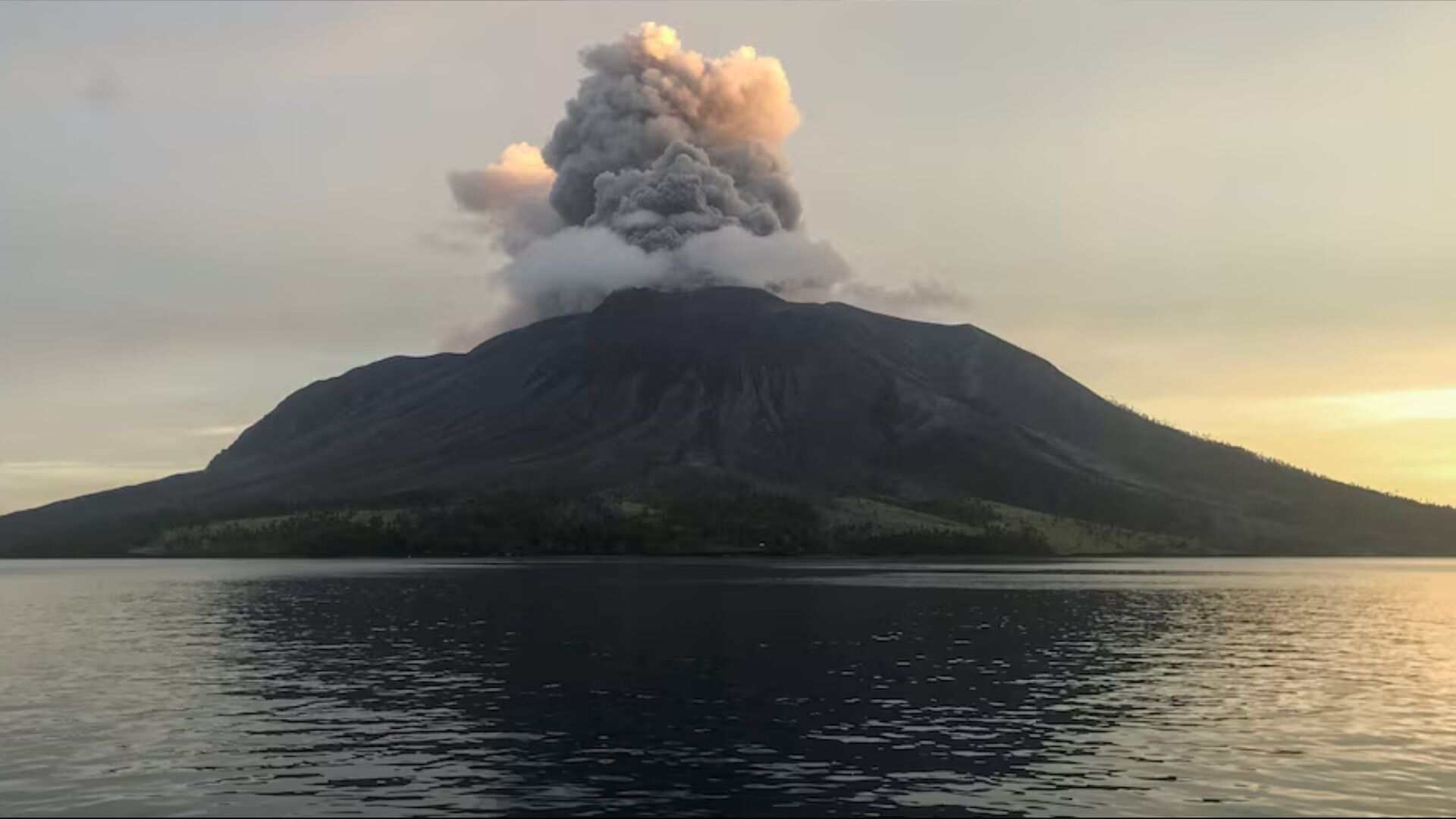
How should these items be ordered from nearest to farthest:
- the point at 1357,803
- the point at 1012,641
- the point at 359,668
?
the point at 1357,803 → the point at 359,668 → the point at 1012,641

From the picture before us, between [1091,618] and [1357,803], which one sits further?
[1091,618]

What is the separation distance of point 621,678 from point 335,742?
24.3m

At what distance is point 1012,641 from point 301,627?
203 ft

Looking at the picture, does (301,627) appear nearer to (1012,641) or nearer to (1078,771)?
(1012,641)

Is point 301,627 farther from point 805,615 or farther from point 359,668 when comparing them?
point 805,615

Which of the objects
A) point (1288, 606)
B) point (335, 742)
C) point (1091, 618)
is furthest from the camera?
point (1288, 606)

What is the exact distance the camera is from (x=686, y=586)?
19000cm

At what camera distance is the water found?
4484 cm

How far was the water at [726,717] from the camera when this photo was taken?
4484 centimetres

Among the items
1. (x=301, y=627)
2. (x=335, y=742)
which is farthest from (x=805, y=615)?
(x=335, y=742)

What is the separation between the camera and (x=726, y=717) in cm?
6188

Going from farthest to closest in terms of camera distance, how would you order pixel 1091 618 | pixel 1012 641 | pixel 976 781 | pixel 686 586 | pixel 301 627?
pixel 686 586 < pixel 1091 618 < pixel 301 627 < pixel 1012 641 < pixel 976 781

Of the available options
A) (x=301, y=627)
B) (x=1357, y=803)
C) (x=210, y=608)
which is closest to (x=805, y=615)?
(x=301, y=627)

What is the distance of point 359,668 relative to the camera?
82.1 m
